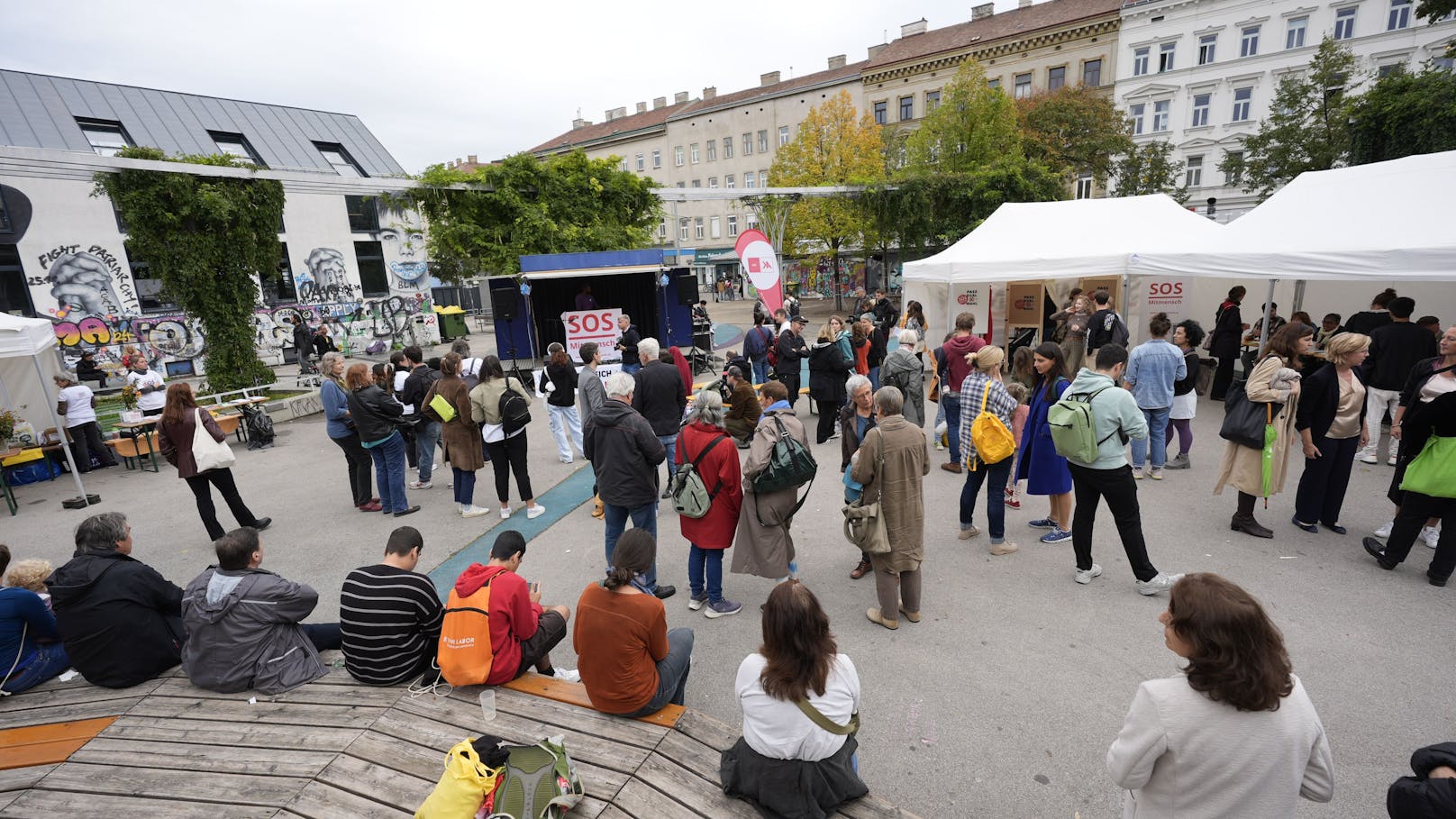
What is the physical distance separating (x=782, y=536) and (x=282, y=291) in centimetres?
2375

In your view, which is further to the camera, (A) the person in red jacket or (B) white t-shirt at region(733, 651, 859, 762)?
(A) the person in red jacket

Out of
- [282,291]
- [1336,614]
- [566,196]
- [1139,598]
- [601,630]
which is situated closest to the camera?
[601,630]

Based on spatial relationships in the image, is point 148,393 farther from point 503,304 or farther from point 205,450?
point 503,304

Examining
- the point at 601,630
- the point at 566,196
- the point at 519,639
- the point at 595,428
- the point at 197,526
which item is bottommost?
the point at 197,526

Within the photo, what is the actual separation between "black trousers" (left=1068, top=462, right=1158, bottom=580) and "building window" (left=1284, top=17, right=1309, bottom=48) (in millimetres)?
38792

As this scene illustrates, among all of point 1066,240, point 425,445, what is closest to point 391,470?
point 425,445

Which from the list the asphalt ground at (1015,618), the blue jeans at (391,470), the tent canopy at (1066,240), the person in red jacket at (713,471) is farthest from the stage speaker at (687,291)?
the person in red jacket at (713,471)

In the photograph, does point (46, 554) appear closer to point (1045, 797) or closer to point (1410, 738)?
point (1045, 797)

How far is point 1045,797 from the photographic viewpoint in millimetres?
2861

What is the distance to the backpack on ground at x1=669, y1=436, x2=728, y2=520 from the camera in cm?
423

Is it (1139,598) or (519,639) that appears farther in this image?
(1139,598)

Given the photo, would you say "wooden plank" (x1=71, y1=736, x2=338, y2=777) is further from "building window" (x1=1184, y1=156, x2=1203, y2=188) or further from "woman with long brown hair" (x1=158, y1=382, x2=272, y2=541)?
"building window" (x1=1184, y1=156, x2=1203, y2=188)

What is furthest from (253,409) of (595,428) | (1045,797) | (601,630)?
(1045,797)

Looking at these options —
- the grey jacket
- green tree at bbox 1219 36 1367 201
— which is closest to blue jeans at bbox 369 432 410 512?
the grey jacket
